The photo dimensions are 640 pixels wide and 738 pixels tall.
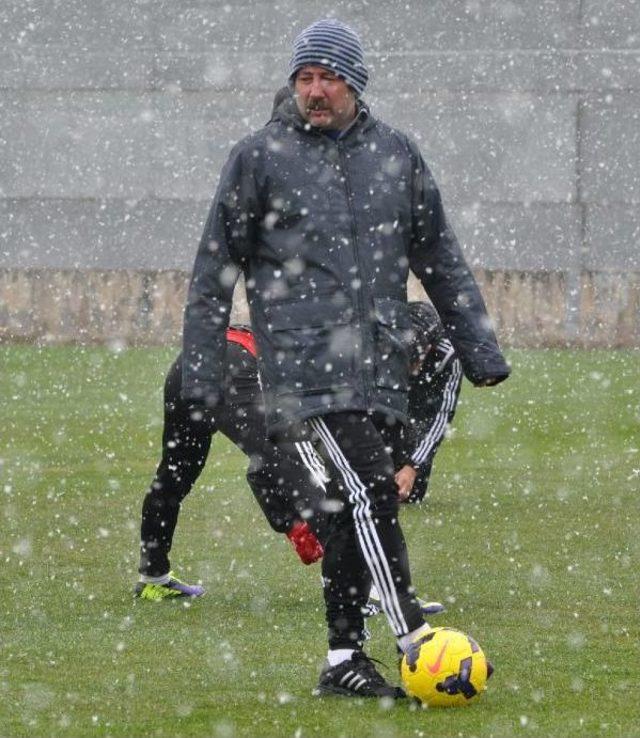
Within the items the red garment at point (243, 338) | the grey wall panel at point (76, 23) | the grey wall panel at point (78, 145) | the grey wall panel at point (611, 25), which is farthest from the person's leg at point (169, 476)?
the grey wall panel at point (76, 23)

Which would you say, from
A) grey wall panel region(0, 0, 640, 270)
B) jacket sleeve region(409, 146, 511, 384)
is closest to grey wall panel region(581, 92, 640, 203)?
grey wall panel region(0, 0, 640, 270)

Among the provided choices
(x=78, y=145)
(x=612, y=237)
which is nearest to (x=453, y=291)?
(x=612, y=237)

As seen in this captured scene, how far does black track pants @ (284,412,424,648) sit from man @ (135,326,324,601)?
1.35 m

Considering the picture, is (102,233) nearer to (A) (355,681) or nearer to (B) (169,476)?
(B) (169,476)

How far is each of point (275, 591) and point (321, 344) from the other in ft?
7.49

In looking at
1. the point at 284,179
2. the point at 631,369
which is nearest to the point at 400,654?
the point at 284,179

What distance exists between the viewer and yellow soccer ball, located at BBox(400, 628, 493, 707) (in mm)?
5520

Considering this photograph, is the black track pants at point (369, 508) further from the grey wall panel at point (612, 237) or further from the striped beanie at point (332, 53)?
the grey wall panel at point (612, 237)

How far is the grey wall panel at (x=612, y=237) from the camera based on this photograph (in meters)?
24.4

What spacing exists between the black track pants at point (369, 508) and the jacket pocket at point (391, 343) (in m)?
0.13

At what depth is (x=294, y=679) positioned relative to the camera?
19.5 feet

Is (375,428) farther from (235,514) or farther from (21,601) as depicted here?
(235,514)

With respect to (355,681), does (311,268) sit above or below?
above

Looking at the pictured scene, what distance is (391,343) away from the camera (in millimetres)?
5789
